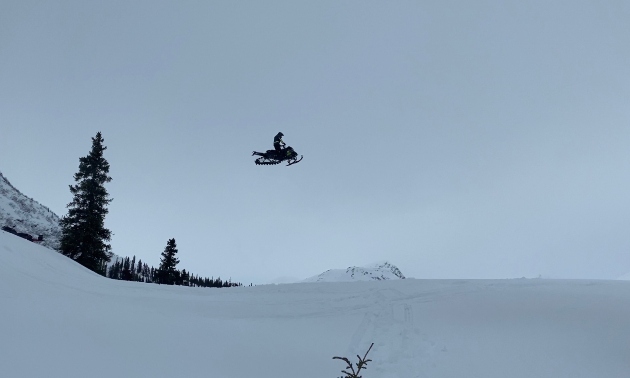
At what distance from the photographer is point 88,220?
2861 centimetres

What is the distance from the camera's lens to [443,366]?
9.69 m

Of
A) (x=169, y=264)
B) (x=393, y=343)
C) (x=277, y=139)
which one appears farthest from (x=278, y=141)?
(x=169, y=264)

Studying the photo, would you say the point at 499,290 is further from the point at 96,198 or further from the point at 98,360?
the point at 96,198

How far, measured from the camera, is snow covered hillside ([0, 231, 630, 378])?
7.40 m

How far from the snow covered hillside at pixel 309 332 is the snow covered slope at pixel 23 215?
107 metres

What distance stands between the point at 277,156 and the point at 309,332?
14.1 m

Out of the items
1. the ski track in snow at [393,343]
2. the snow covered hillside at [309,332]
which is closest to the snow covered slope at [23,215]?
the snow covered hillside at [309,332]

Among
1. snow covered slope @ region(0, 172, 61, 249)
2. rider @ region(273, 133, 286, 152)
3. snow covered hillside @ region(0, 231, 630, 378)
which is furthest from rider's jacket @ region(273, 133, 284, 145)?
snow covered slope @ region(0, 172, 61, 249)

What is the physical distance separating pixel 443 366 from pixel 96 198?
97.1 ft

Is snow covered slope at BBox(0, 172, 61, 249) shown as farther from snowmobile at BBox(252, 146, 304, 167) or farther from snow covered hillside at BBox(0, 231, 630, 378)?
snow covered hillside at BBox(0, 231, 630, 378)

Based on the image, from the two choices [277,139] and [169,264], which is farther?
[169,264]

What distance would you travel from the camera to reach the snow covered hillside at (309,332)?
24.3 ft

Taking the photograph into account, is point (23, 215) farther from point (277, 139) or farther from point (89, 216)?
point (277, 139)

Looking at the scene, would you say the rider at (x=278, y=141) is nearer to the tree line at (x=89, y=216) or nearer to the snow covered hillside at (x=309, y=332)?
the snow covered hillside at (x=309, y=332)
